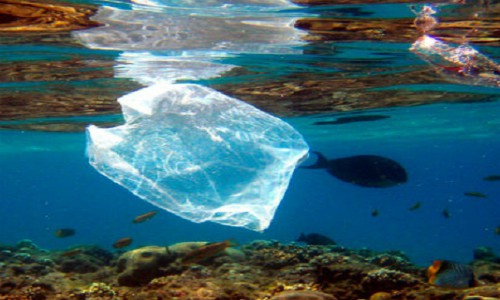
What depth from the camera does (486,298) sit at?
5.39m

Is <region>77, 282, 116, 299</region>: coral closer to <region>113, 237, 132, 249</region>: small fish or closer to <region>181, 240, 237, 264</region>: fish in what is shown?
<region>181, 240, 237, 264</region>: fish

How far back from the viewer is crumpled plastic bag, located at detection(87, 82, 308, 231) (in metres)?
5.90

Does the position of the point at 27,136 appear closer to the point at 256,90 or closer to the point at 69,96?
the point at 69,96

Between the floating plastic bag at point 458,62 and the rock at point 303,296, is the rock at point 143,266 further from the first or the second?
the floating plastic bag at point 458,62

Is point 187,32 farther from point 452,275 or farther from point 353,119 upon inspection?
point 353,119

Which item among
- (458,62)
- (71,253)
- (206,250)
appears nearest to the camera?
(206,250)

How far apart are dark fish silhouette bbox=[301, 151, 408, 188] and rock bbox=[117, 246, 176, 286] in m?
5.88

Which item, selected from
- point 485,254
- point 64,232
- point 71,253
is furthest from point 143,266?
point 485,254

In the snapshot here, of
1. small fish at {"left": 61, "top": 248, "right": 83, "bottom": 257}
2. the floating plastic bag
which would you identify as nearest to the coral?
small fish at {"left": 61, "top": 248, "right": 83, "bottom": 257}

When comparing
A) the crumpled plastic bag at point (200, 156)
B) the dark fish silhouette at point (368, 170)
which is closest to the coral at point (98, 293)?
the crumpled plastic bag at point (200, 156)

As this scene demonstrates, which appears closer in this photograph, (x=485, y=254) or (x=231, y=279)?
(x=231, y=279)

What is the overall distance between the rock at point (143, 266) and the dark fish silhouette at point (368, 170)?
231 inches

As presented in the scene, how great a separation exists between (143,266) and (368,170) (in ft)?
26.3

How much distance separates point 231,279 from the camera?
880 centimetres
